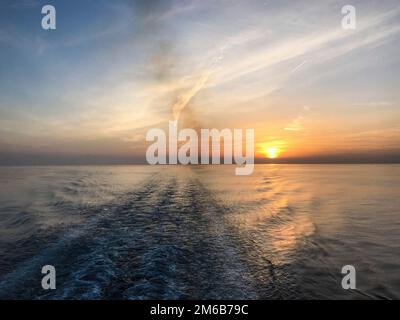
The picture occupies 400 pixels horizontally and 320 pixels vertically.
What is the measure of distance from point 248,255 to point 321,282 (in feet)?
8.58

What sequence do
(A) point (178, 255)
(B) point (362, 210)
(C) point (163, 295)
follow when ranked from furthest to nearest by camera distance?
1. (B) point (362, 210)
2. (A) point (178, 255)
3. (C) point (163, 295)

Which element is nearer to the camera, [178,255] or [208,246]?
[178,255]

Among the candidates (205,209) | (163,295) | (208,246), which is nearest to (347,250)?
(208,246)

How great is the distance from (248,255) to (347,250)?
4089 mm

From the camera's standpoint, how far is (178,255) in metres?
9.70

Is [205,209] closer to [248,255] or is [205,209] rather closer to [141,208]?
[141,208]

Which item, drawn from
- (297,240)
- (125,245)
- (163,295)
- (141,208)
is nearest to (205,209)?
(141,208)
